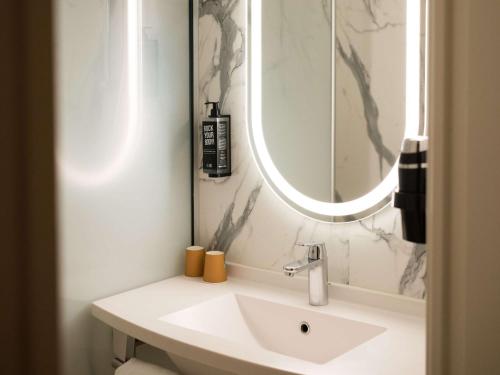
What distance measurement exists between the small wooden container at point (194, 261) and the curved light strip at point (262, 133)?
314 mm

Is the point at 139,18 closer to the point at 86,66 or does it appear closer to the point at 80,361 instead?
the point at 86,66

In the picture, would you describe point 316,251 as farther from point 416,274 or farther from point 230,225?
point 230,225

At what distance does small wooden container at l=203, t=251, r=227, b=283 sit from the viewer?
4.57 feet

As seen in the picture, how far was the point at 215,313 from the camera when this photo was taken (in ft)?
4.04

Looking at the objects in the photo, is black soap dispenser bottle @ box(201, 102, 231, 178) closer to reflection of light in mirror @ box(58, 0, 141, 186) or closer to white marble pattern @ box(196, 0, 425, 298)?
white marble pattern @ box(196, 0, 425, 298)

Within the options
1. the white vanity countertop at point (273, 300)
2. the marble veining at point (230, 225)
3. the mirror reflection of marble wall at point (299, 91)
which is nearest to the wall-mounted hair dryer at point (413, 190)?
the white vanity countertop at point (273, 300)

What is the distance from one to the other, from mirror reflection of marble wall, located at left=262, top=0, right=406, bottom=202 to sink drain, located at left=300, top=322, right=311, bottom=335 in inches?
12.3

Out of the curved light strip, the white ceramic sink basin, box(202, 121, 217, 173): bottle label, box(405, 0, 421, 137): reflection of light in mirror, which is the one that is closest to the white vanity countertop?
the white ceramic sink basin

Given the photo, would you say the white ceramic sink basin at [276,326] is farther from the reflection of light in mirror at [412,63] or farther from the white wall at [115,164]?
the reflection of light in mirror at [412,63]

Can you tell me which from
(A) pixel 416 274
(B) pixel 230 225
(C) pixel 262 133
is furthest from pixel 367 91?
(B) pixel 230 225

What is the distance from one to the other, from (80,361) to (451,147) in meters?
1.12

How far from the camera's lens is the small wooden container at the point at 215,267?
1.39 meters

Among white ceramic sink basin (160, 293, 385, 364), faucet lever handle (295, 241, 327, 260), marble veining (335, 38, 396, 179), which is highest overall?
marble veining (335, 38, 396, 179)

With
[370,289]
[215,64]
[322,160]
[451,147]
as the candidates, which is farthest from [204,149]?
[451,147]
